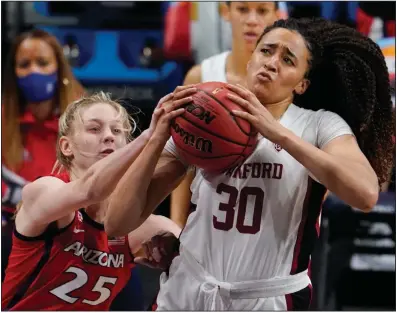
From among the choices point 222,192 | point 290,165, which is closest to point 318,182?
point 290,165

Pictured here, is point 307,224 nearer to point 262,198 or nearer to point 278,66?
point 262,198

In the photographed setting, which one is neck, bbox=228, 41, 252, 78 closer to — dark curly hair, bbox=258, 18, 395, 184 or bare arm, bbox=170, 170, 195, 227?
bare arm, bbox=170, 170, 195, 227

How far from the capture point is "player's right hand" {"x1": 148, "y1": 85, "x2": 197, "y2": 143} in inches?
89.5

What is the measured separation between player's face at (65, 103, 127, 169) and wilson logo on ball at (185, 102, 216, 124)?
26.2 inches

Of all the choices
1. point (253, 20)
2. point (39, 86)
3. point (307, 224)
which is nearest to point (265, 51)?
point (307, 224)

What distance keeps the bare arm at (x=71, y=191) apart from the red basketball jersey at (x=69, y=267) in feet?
0.30

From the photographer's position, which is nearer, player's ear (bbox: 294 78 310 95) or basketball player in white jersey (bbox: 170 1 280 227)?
player's ear (bbox: 294 78 310 95)

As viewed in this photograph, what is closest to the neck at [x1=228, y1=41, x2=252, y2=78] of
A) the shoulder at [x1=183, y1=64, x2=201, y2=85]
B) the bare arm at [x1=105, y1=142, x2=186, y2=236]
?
the shoulder at [x1=183, y1=64, x2=201, y2=85]

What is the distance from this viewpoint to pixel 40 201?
281 centimetres

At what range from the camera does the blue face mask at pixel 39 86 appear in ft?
13.1

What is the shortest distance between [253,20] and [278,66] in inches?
54.9

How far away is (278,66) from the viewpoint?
93.9 inches

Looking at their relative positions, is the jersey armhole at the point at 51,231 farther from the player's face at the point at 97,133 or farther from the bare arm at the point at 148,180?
the bare arm at the point at 148,180

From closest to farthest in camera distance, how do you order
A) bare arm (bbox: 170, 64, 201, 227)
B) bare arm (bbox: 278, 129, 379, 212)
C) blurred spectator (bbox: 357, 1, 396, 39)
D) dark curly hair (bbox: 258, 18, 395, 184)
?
bare arm (bbox: 278, 129, 379, 212)
dark curly hair (bbox: 258, 18, 395, 184)
bare arm (bbox: 170, 64, 201, 227)
blurred spectator (bbox: 357, 1, 396, 39)
